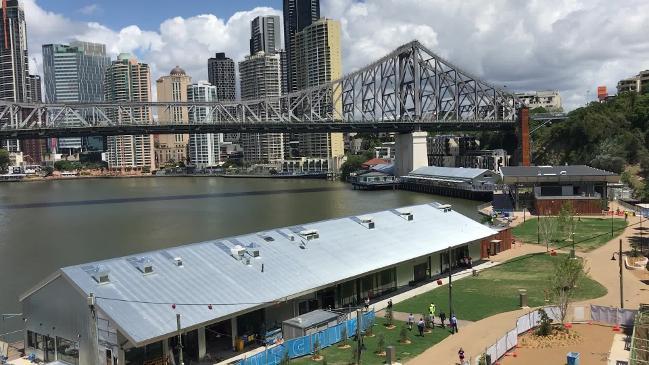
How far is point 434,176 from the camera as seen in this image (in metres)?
109

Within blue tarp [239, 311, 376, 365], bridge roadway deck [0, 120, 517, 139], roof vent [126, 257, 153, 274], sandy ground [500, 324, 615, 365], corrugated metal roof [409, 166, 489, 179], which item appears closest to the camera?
blue tarp [239, 311, 376, 365]

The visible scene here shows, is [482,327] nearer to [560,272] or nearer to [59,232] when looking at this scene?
[560,272]

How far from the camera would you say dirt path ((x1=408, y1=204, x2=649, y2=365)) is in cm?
2277

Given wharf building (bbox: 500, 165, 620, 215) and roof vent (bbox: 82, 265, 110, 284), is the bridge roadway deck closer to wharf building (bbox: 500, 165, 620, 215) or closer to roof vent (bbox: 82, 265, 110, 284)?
wharf building (bbox: 500, 165, 620, 215)

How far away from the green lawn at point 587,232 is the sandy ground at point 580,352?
63.4 feet

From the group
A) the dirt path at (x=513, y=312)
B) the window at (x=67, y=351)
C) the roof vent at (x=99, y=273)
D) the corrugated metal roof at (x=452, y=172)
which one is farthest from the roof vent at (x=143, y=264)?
the corrugated metal roof at (x=452, y=172)

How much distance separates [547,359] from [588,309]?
17.6ft

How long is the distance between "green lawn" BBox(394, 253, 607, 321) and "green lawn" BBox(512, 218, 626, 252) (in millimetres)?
8159

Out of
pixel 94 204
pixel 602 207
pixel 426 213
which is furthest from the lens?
pixel 94 204

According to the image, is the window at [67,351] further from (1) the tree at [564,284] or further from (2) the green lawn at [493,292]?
(1) the tree at [564,284]

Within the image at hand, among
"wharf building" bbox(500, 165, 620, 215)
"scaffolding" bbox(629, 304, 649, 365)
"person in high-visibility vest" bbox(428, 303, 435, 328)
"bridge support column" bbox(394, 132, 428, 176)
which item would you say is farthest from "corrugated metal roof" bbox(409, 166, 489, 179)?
"scaffolding" bbox(629, 304, 649, 365)

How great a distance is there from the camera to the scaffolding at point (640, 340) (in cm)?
1938

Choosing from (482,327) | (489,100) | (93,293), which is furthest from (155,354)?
(489,100)

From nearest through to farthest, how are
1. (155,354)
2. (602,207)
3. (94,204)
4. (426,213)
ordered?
(155,354), (426,213), (602,207), (94,204)
